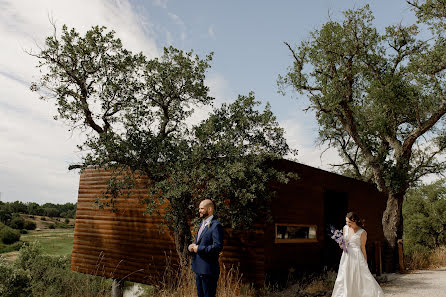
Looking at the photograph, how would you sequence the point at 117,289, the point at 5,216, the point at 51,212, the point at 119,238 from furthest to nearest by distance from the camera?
the point at 51,212, the point at 5,216, the point at 117,289, the point at 119,238

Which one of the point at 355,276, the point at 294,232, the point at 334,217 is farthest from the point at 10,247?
the point at 355,276

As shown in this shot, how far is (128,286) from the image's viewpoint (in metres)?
15.0

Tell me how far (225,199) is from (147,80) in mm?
4099

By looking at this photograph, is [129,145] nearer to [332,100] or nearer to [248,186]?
[248,186]

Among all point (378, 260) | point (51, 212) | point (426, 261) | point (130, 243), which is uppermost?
point (51, 212)

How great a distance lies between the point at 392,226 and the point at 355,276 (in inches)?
326

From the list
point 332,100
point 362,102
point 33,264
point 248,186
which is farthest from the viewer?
point 33,264

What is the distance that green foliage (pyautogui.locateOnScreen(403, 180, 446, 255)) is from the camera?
18953mm

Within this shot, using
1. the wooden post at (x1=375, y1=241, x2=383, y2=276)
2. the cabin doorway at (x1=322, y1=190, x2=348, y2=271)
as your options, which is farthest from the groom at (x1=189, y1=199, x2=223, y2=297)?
the wooden post at (x1=375, y1=241, x2=383, y2=276)

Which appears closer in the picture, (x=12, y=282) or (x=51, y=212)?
(x=12, y=282)

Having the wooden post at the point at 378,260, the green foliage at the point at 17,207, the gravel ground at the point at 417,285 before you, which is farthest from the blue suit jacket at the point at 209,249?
the green foliage at the point at 17,207

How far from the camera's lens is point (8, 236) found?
29.2m

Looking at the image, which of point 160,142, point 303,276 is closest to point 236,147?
point 160,142

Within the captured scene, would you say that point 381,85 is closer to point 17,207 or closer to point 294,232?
point 294,232
